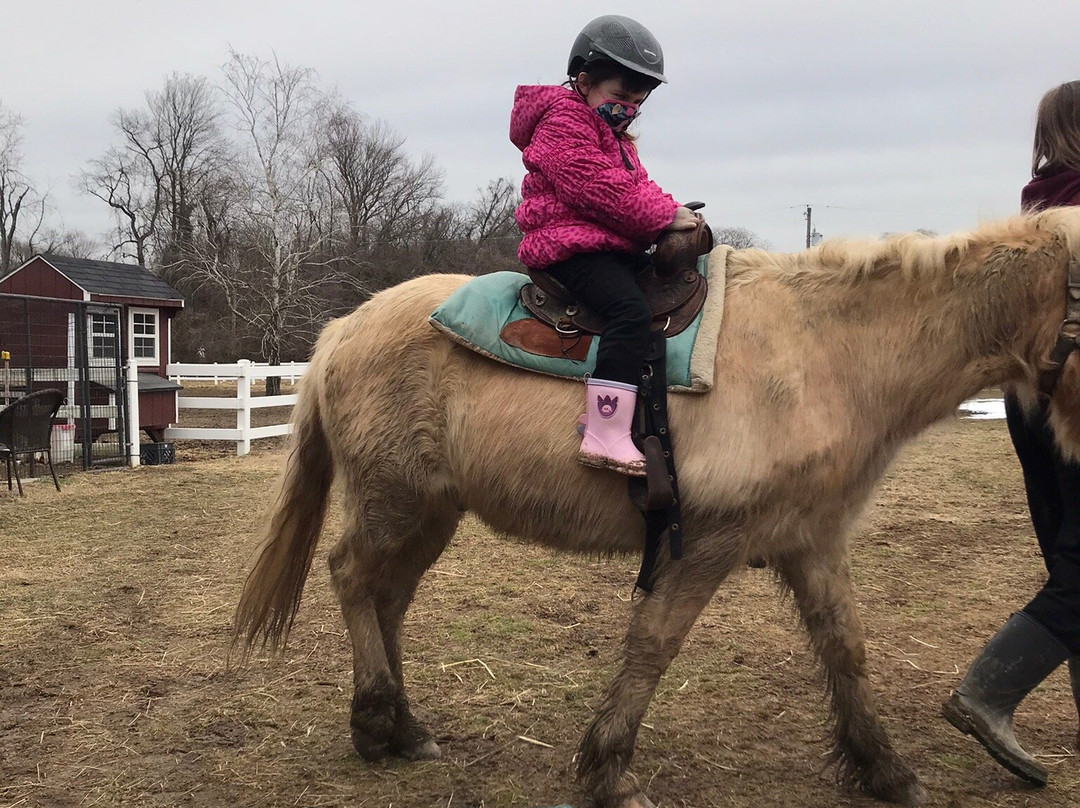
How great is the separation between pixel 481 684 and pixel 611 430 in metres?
1.75

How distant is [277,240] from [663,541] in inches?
912

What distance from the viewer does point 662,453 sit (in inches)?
98.1

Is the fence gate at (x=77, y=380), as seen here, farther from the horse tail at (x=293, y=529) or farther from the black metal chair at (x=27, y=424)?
the horse tail at (x=293, y=529)

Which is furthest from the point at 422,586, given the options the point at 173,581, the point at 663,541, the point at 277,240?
the point at 277,240

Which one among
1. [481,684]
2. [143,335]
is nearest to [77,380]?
[143,335]

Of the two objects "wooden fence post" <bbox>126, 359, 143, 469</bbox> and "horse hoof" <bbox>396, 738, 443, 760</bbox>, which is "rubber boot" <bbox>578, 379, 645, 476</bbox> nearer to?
"horse hoof" <bbox>396, 738, 443, 760</bbox>

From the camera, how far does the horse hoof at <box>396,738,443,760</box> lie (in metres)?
3.09

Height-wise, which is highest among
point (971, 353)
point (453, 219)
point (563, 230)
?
point (453, 219)

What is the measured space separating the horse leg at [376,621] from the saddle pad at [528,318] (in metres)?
0.68

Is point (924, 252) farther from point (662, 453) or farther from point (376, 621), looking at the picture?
point (376, 621)

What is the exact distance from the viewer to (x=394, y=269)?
33.1m

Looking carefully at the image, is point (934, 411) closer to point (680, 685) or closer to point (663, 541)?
point (663, 541)

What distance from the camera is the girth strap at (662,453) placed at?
250 cm

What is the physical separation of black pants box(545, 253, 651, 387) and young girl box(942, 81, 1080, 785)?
1304 mm
